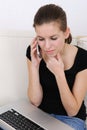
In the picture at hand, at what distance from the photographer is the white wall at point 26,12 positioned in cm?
138

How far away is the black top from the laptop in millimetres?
117

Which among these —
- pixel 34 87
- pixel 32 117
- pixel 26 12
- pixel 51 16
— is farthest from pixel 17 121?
pixel 26 12

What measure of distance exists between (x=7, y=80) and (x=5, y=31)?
29 cm

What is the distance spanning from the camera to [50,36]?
1080 mm

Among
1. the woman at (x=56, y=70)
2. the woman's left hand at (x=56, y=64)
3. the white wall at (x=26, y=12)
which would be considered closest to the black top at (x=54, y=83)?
the woman at (x=56, y=70)

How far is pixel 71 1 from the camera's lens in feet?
5.26

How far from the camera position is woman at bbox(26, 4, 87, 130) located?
1.10m

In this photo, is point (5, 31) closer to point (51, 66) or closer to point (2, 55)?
point (2, 55)

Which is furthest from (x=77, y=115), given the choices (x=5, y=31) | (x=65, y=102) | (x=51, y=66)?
(x=5, y=31)

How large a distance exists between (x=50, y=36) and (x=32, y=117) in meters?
0.38

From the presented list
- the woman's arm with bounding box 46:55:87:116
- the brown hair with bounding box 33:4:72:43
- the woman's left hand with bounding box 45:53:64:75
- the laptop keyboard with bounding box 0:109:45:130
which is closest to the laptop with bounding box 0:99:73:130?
the laptop keyboard with bounding box 0:109:45:130

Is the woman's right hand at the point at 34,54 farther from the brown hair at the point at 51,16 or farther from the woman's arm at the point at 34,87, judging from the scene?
the brown hair at the point at 51,16

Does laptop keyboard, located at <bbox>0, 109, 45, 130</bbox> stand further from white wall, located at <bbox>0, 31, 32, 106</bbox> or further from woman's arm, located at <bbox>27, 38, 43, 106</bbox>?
white wall, located at <bbox>0, 31, 32, 106</bbox>

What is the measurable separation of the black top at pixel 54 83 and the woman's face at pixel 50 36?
0.50 feet
